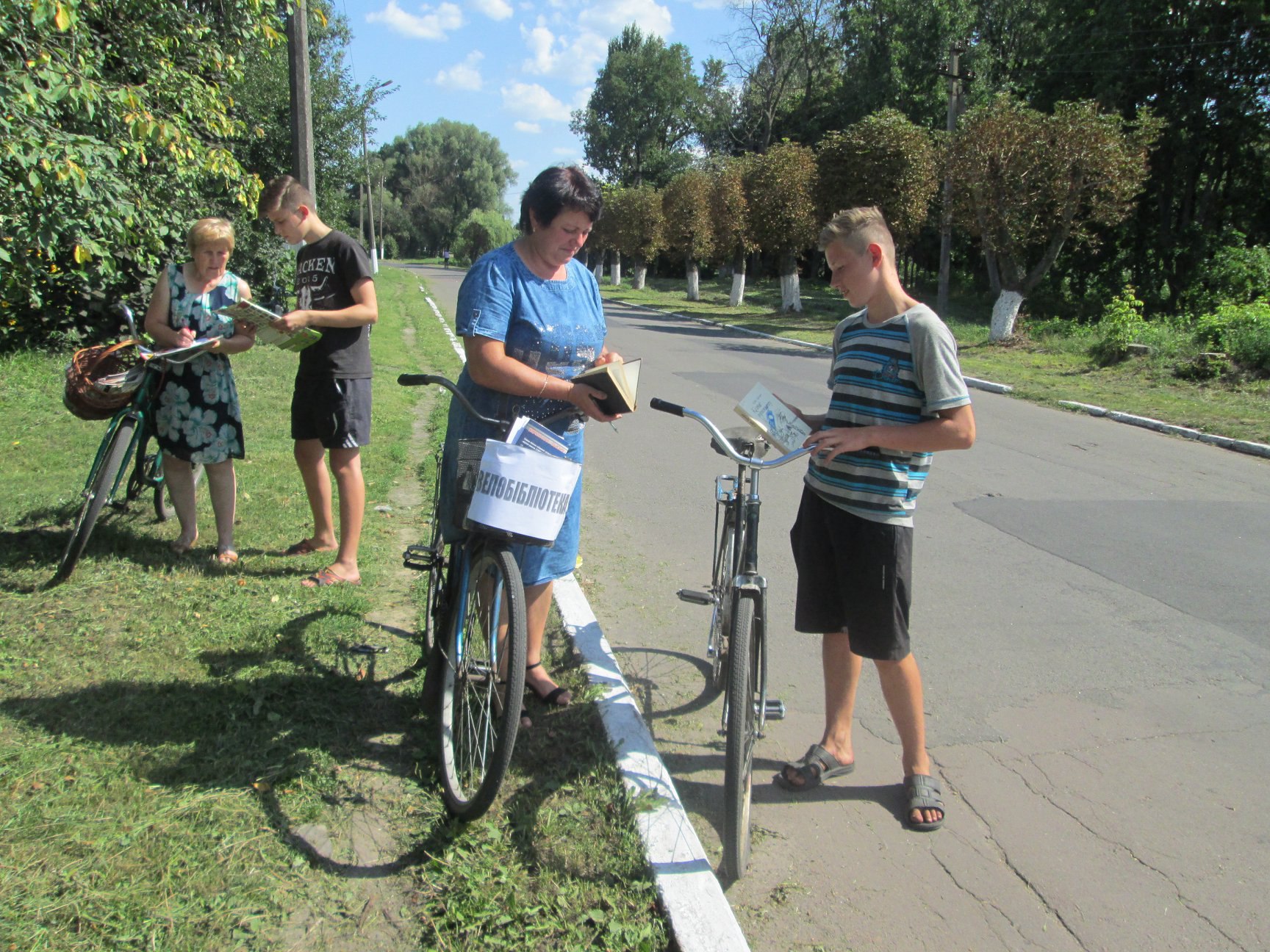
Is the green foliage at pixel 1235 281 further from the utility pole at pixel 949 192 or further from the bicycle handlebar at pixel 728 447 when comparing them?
the bicycle handlebar at pixel 728 447

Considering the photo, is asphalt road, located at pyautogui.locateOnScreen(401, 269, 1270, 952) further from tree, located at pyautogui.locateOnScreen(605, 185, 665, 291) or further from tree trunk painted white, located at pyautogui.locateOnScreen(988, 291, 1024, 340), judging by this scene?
tree, located at pyautogui.locateOnScreen(605, 185, 665, 291)

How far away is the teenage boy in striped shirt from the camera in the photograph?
290 centimetres

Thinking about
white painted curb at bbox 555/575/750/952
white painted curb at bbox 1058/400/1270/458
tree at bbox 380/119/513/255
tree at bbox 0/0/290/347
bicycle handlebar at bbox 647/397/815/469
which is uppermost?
tree at bbox 380/119/513/255

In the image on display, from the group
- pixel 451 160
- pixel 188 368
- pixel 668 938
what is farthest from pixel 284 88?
pixel 451 160

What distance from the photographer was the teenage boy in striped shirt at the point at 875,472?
9.50 feet

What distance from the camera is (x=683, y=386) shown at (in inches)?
520

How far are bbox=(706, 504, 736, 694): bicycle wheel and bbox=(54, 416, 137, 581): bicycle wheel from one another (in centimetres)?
283

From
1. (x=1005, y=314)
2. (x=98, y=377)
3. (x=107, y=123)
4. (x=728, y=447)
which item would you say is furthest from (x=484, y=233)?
(x=728, y=447)

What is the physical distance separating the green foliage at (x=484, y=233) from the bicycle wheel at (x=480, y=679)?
5907 cm

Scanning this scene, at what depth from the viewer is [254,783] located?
118 inches

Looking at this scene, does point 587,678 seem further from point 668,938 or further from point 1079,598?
point 1079,598

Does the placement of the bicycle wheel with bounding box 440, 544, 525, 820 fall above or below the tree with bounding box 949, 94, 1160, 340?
below

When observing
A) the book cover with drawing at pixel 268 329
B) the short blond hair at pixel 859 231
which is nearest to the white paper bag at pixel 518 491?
the short blond hair at pixel 859 231

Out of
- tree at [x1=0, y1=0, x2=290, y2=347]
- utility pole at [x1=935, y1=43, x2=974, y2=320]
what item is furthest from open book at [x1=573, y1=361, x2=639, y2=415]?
utility pole at [x1=935, y1=43, x2=974, y2=320]
